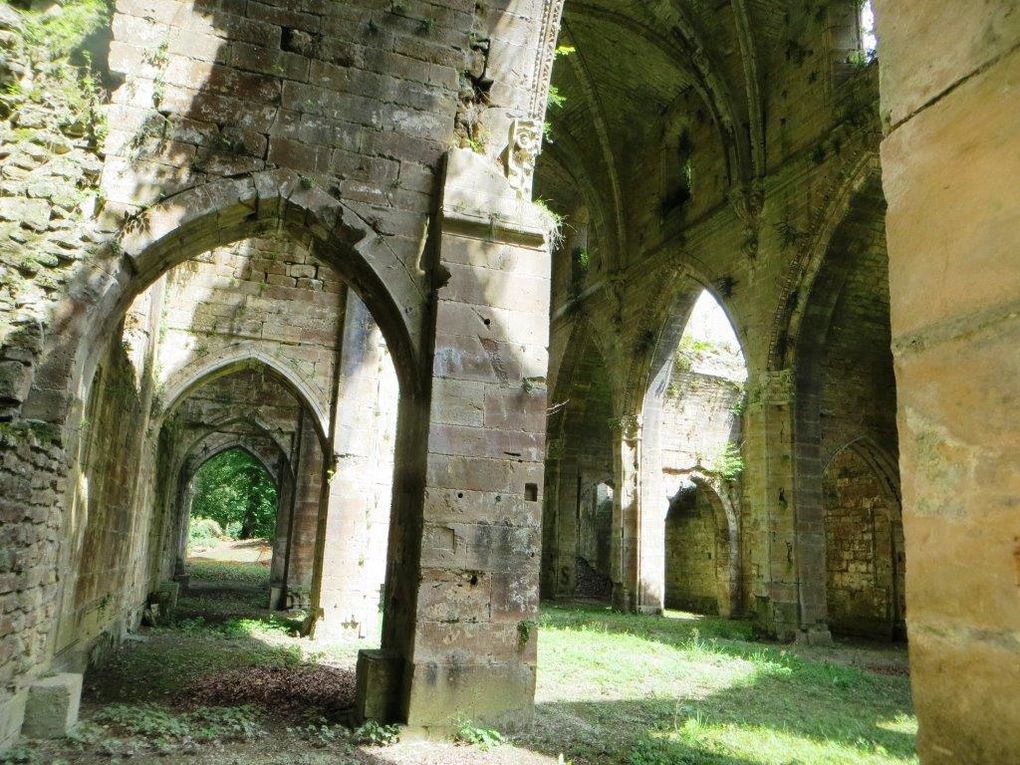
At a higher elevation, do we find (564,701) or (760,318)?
(760,318)

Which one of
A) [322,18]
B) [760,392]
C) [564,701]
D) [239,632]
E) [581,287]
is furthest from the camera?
[581,287]

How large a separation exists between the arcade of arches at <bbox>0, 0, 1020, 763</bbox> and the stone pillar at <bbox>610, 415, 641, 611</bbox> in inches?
2.8

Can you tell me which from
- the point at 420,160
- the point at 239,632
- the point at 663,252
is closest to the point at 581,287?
the point at 663,252

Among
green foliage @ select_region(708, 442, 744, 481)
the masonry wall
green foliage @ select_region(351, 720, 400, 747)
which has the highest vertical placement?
the masonry wall

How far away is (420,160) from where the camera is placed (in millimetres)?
6207

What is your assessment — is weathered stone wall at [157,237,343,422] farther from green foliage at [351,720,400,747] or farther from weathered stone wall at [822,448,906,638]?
weathered stone wall at [822,448,906,638]

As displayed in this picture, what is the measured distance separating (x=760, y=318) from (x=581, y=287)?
762 centimetres

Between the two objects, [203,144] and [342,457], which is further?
[342,457]

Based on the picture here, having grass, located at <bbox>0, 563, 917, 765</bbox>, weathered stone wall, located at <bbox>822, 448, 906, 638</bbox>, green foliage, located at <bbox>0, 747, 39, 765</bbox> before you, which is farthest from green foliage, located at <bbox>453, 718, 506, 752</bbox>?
weathered stone wall, located at <bbox>822, 448, 906, 638</bbox>

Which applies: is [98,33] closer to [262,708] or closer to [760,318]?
[262,708]

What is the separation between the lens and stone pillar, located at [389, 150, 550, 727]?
17.3 feet

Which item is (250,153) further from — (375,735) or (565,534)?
(565,534)

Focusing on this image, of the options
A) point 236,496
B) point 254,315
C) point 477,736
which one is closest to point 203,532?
point 236,496

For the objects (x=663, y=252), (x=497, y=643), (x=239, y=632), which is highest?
(x=663, y=252)
